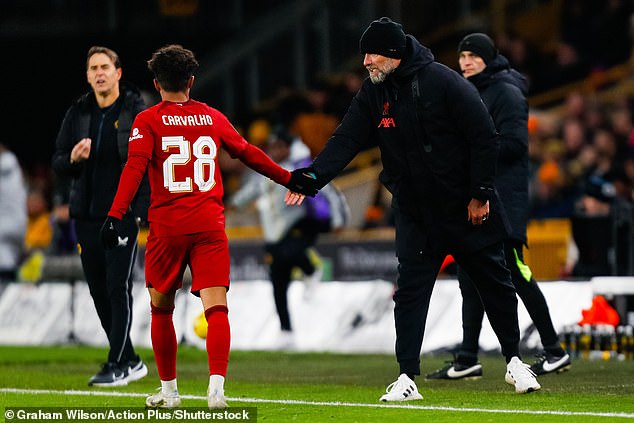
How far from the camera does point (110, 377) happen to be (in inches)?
427

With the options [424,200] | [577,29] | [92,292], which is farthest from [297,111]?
[424,200]

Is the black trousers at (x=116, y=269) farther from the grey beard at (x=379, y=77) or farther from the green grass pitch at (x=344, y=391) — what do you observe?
the grey beard at (x=379, y=77)

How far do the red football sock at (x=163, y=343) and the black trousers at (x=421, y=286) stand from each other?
138 centimetres

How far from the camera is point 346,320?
16.0 metres

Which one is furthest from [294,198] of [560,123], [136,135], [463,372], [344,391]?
[560,123]

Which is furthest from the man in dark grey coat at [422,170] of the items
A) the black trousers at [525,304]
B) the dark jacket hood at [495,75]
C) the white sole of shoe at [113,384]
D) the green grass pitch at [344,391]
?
the white sole of shoe at [113,384]

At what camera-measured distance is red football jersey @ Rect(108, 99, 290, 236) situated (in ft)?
28.2

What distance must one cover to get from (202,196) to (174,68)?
2.35ft

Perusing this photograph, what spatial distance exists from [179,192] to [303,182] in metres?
0.93

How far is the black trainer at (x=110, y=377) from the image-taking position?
35.4ft

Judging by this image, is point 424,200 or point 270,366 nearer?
point 424,200

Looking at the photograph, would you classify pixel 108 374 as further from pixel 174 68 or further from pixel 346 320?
pixel 346 320

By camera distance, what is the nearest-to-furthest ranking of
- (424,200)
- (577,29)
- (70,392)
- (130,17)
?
(424,200) → (70,392) → (577,29) → (130,17)

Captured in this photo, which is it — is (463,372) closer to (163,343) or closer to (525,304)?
(525,304)
